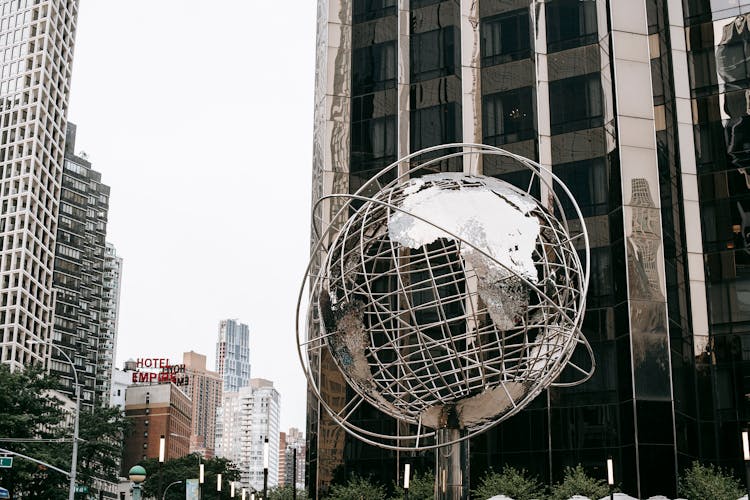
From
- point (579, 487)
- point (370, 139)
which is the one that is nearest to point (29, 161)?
point (370, 139)

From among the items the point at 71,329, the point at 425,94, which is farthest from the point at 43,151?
the point at 425,94

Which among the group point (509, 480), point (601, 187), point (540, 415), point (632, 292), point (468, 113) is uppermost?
point (468, 113)

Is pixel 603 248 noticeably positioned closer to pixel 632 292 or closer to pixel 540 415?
pixel 632 292

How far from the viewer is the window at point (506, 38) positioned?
46469 millimetres

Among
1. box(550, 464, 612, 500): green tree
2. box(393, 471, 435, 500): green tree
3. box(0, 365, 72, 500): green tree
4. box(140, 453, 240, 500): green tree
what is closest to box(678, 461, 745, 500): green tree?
box(550, 464, 612, 500): green tree

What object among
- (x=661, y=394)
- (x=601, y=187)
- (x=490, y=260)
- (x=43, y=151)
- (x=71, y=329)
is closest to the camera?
(x=490, y=260)

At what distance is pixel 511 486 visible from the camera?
39469mm

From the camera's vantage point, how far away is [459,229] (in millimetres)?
16656

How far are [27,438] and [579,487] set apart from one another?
30626 millimetres

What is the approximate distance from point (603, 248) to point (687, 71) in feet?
34.4

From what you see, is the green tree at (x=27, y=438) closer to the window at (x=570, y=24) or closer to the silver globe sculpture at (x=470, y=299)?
the window at (x=570, y=24)

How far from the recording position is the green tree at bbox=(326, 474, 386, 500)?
43344 mm

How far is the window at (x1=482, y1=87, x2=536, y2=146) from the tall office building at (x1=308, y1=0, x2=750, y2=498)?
0.07 meters

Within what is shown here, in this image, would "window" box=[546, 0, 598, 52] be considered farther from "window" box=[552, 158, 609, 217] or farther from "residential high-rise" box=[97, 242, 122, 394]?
"residential high-rise" box=[97, 242, 122, 394]
